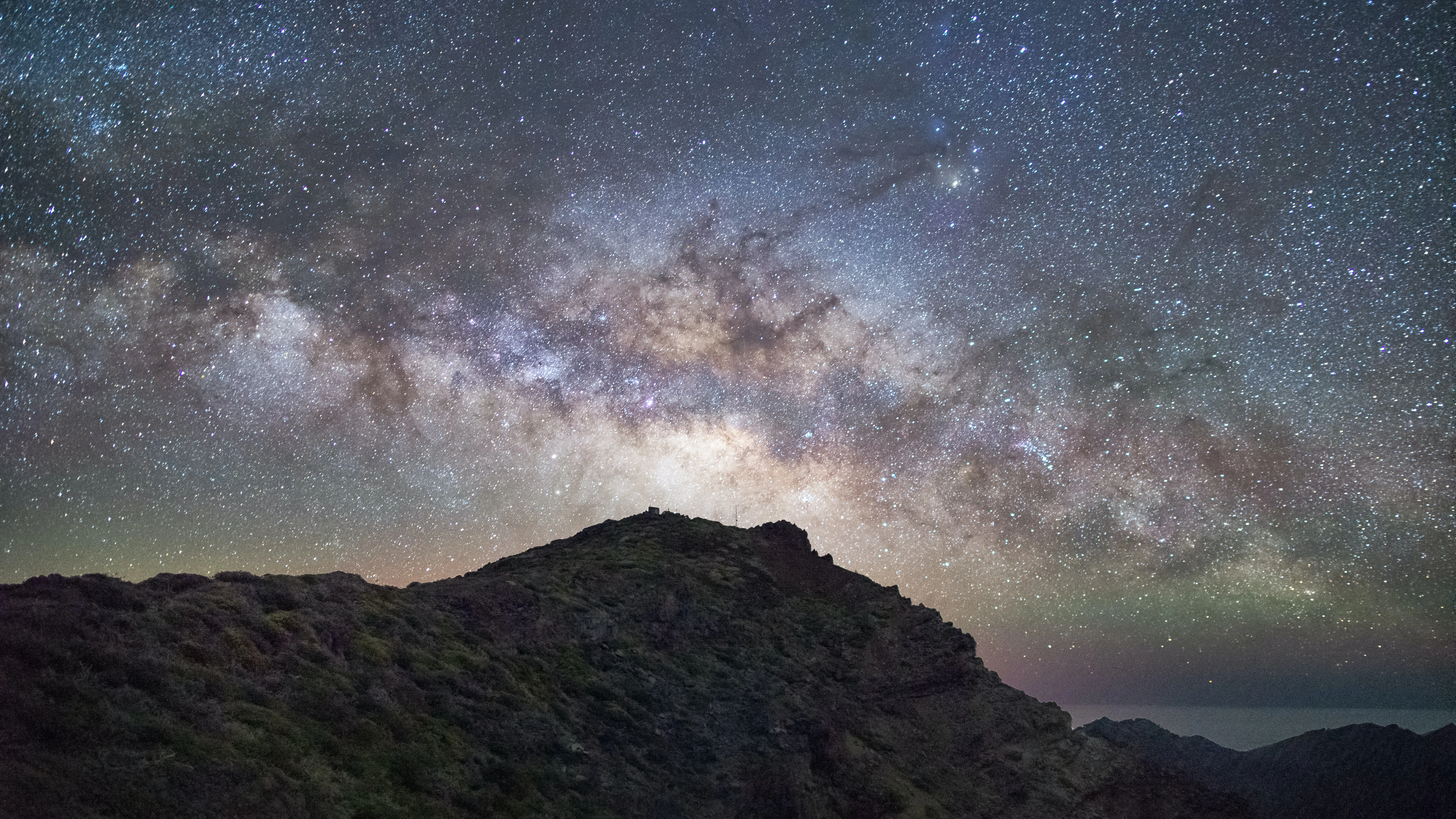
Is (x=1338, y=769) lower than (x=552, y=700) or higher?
lower

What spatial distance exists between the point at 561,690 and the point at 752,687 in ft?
36.3

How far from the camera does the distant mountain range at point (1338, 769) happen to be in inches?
3438

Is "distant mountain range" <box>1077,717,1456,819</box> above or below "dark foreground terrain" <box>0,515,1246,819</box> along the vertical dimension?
below

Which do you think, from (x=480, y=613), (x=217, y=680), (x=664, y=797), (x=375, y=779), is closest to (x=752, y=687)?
(x=664, y=797)

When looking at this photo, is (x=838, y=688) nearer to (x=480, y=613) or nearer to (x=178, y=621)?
(x=480, y=613)

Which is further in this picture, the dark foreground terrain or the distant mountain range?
the distant mountain range

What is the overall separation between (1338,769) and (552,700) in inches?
4582

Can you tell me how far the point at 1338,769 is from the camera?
315ft

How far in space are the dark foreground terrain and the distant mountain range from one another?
4975 cm

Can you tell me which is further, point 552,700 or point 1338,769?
point 1338,769

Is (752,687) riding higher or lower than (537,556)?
lower

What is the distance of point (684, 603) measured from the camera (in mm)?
42531

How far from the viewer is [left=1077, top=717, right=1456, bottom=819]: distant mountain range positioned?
87.3 m

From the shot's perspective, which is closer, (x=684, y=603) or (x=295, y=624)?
(x=295, y=624)
